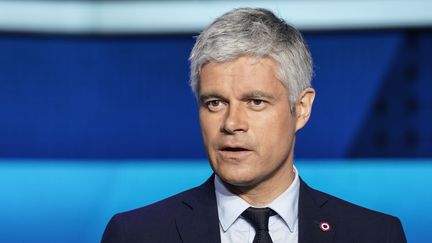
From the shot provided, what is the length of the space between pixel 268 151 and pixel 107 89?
2864mm

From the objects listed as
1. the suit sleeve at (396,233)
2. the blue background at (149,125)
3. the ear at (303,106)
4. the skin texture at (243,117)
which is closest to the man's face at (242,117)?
the skin texture at (243,117)

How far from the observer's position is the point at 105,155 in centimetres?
501

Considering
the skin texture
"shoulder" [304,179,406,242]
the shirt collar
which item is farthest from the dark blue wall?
the skin texture

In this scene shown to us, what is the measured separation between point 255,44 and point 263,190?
386 mm

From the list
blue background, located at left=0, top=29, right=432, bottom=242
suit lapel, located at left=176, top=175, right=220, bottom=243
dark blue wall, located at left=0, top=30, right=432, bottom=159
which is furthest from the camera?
dark blue wall, located at left=0, top=30, right=432, bottom=159

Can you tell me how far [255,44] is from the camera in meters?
2.20

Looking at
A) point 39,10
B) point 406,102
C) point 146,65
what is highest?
point 39,10

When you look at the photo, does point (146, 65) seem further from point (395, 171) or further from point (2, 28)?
point (395, 171)

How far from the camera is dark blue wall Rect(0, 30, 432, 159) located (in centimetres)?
482

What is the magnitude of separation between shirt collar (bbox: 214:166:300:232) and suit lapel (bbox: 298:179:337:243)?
0.03 m

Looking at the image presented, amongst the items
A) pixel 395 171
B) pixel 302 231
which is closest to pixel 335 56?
pixel 395 171

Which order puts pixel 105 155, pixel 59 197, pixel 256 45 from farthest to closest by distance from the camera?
1. pixel 105 155
2. pixel 59 197
3. pixel 256 45

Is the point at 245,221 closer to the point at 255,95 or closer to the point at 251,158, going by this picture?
the point at 251,158

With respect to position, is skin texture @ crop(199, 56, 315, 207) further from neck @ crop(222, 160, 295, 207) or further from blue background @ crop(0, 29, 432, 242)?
blue background @ crop(0, 29, 432, 242)
